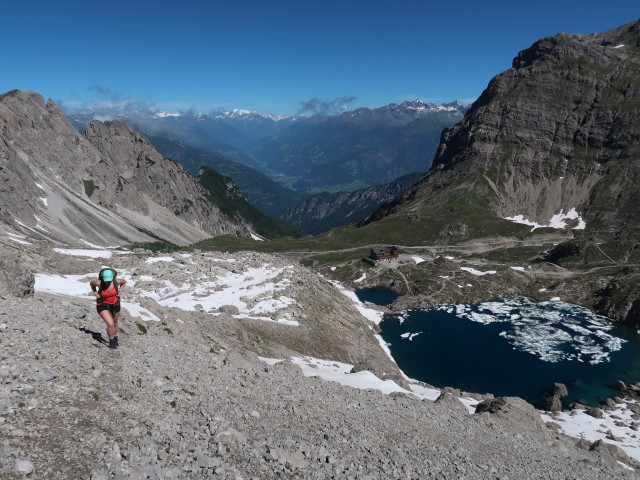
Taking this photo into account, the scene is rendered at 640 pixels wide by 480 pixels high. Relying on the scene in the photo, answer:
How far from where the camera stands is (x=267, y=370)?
35406 millimetres

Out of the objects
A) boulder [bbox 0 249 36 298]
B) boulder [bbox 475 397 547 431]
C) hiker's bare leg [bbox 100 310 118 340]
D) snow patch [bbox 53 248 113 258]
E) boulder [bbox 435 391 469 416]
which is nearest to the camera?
hiker's bare leg [bbox 100 310 118 340]

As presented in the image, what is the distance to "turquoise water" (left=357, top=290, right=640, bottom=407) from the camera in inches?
3403

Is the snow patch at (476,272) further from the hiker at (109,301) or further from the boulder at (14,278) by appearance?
the hiker at (109,301)

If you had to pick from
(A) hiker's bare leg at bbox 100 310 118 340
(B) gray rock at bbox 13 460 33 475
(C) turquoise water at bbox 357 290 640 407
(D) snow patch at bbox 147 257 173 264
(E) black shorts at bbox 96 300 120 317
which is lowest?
(C) turquoise water at bbox 357 290 640 407

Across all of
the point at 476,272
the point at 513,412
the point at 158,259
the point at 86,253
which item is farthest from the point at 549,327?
the point at 86,253

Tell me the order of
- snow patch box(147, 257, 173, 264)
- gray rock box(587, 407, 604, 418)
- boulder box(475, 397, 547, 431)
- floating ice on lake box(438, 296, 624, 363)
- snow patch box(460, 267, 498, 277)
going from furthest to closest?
1. snow patch box(460, 267, 498, 277)
2. floating ice on lake box(438, 296, 624, 363)
3. snow patch box(147, 257, 173, 264)
4. gray rock box(587, 407, 604, 418)
5. boulder box(475, 397, 547, 431)

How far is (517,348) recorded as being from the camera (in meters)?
103

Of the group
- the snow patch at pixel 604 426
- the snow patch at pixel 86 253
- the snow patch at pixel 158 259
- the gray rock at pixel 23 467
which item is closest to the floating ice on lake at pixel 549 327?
the snow patch at pixel 604 426

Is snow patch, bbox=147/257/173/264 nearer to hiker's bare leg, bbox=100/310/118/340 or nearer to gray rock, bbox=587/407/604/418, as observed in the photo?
hiker's bare leg, bbox=100/310/118/340

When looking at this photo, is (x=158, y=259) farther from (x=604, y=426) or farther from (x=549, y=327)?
(x=549, y=327)

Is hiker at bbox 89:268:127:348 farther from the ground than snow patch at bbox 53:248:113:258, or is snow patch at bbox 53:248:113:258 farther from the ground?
hiker at bbox 89:268:127:348

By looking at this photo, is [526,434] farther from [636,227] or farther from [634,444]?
[636,227]

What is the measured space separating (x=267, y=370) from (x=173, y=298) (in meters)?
33.7

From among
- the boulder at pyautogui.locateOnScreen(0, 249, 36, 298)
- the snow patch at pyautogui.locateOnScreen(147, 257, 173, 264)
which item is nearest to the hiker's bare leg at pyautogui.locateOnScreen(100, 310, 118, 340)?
the boulder at pyautogui.locateOnScreen(0, 249, 36, 298)
